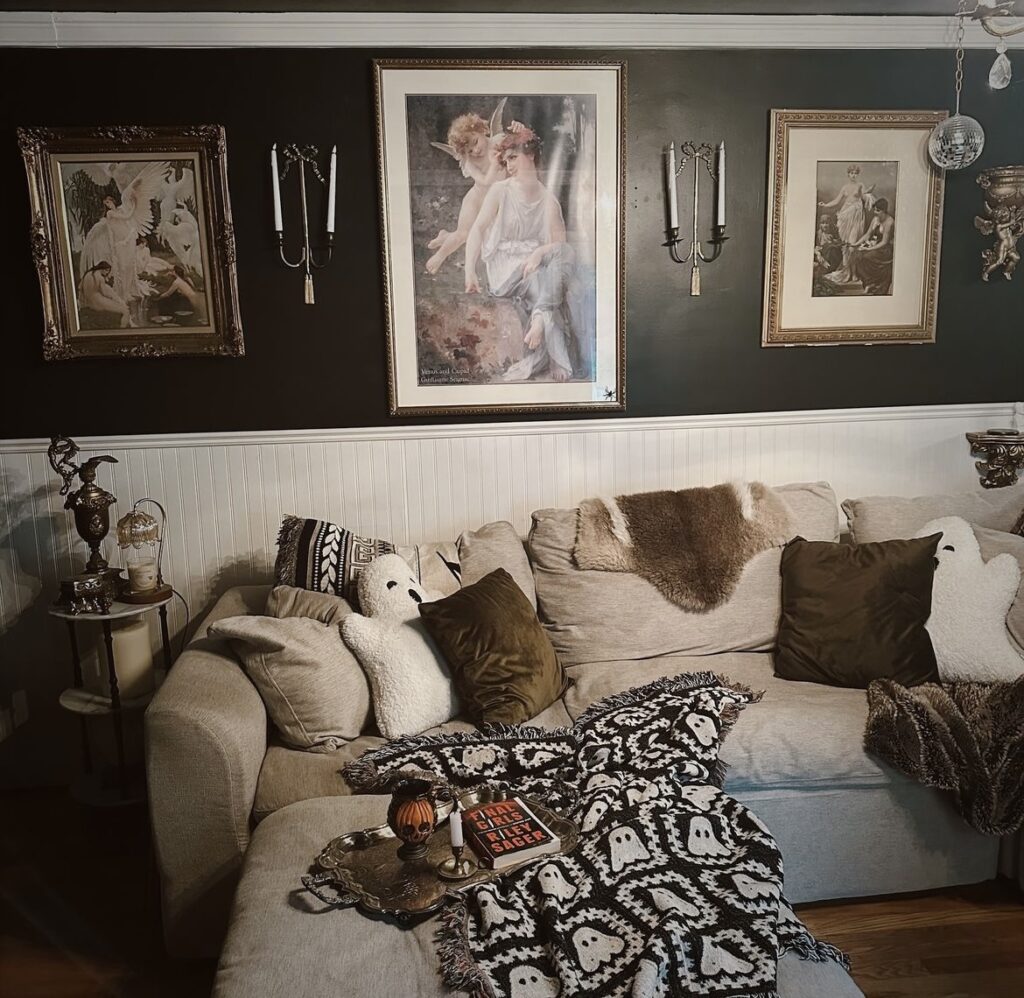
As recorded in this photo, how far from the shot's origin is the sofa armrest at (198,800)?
217 centimetres

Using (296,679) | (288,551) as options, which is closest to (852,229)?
(288,551)

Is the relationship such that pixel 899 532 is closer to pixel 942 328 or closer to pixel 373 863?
pixel 942 328

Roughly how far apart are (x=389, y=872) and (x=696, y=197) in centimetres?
258

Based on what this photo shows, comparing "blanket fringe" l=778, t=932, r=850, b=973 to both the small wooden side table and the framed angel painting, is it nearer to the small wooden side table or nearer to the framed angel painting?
the small wooden side table

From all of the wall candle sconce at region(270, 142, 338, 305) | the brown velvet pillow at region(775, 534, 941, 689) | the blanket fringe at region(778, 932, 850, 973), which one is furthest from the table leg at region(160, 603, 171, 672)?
the blanket fringe at region(778, 932, 850, 973)

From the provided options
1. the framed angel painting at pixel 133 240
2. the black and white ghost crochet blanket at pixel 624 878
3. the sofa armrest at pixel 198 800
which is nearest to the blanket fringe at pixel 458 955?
the black and white ghost crochet blanket at pixel 624 878

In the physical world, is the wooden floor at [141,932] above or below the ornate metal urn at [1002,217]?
below

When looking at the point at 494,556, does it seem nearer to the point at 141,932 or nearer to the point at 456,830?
the point at 456,830

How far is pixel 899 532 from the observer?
10.0 ft

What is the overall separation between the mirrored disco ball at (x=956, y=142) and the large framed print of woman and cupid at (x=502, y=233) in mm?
1163

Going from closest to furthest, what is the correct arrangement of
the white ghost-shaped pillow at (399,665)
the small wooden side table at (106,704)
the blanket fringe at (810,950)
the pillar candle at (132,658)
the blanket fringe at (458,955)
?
the blanket fringe at (458,955)
the blanket fringe at (810,950)
the white ghost-shaped pillow at (399,665)
the small wooden side table at (106,704)
the pillar candle at (132,658)

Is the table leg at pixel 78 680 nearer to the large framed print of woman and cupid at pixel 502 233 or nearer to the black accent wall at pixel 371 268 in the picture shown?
the black accent wall at pixel 371 268

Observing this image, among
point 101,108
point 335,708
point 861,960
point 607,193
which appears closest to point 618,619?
point 335,708

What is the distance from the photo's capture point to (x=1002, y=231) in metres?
3.43
